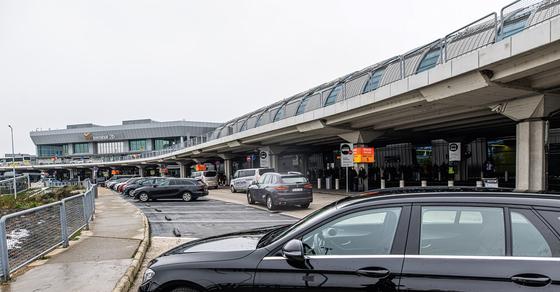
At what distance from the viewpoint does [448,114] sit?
1873cm

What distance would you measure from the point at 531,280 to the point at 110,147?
119m

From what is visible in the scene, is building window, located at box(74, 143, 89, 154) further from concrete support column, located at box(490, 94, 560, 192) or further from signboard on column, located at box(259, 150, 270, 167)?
concrete support column, located at box(490, 94, 560, 192)

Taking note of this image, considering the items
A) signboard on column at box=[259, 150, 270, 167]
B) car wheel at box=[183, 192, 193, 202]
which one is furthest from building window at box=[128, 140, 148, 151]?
car wheel at box=[183, 192, 193, 202]

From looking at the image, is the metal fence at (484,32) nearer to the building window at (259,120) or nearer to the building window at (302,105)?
the building window at (302,105)

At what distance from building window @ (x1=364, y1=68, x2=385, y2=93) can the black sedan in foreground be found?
1732 centimetres

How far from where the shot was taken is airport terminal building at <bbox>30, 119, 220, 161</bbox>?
102375mm

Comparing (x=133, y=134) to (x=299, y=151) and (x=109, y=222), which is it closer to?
(x=299, y=151)

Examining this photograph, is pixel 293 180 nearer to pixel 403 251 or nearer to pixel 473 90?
pixel 473 90

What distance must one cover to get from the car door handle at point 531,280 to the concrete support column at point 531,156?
46.7 ft

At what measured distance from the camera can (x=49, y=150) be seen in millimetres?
114688

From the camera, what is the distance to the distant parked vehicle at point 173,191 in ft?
72.8

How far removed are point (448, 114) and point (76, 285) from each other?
17.8 m

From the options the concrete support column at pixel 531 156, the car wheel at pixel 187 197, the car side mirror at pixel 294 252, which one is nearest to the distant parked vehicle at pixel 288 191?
the car wheel at pixel 187 197

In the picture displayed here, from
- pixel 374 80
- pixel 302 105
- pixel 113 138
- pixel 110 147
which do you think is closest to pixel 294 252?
pixel 374 80
